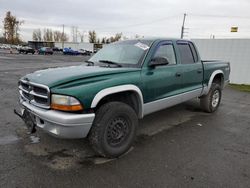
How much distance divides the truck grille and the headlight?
0.13 metres

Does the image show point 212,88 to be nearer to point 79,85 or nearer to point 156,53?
point 156,53

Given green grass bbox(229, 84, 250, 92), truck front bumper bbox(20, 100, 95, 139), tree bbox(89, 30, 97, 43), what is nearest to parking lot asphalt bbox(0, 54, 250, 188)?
truck front bumper bbox(20, 100, 95, 139)

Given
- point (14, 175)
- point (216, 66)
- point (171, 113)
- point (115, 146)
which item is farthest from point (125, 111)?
point (216, 66)

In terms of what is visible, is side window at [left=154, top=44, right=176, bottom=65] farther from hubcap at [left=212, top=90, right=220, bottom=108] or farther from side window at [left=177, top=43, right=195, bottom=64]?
hubcap at [left=212, top=90, right=220, bottom=108]

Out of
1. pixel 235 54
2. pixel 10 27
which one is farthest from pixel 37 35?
pixel 235 54

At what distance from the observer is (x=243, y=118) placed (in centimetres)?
562

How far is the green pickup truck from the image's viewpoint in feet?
9.29

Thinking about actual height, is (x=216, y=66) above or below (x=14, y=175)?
above

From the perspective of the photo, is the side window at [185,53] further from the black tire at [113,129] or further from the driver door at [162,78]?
the black tire at [113,129]

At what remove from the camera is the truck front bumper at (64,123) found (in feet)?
9.04

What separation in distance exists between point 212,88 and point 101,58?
3.17 metres

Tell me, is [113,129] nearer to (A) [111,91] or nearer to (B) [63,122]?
(A) [111,91]

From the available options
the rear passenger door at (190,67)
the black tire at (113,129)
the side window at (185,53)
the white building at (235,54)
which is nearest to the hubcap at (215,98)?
the rear passenger door at (190,67)

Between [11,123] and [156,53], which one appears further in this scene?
[11,123]
